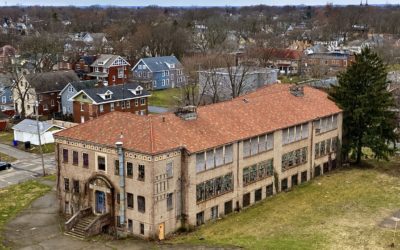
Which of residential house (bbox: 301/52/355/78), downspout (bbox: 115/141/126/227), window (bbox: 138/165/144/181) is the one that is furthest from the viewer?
residential house (bbox: 301/52/355/78)

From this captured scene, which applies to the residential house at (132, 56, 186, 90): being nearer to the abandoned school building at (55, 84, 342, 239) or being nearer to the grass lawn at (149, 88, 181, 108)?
the grass lawn at (149, 88, 181, 108)

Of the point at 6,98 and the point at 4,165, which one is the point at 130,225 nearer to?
the point at 4,165

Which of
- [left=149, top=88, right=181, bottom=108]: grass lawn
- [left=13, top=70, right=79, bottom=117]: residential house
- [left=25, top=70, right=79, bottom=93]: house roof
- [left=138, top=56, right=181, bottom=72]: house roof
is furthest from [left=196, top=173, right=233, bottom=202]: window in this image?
[left=138, top=56, right=181, bottom=72]: house roof

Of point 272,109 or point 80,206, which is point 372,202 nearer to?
point 272,109

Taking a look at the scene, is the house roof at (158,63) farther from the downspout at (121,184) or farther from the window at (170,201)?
the window at (170,201)

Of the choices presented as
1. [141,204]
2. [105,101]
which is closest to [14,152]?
[105,101]

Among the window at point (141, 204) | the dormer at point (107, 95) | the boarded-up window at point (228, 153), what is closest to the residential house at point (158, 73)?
the dormer at point (107, 95)

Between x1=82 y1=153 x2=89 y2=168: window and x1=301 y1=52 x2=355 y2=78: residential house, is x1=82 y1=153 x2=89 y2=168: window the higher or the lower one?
the lower one
